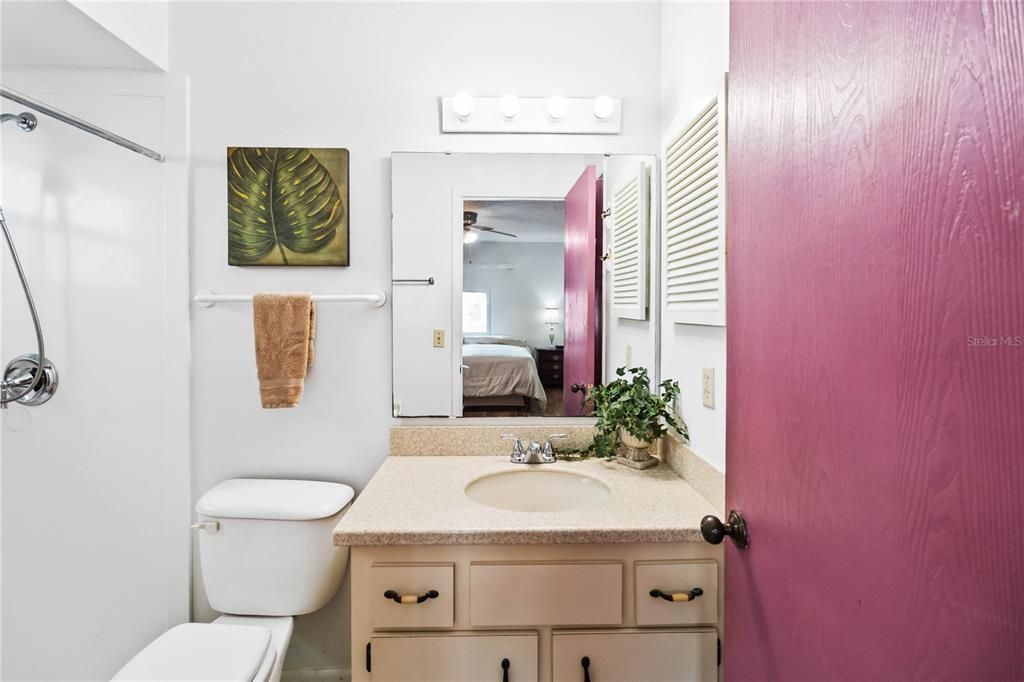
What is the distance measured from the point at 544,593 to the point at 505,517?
18cm

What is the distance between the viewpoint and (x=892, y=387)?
52 cm

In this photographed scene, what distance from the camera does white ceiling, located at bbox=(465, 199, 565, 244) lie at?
164 centimetres

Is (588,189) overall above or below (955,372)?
above

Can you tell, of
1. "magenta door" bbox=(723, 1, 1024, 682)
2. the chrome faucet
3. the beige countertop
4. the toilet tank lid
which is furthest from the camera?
the chrome faucet

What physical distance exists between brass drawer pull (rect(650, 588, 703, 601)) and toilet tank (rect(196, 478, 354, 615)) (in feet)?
2.97

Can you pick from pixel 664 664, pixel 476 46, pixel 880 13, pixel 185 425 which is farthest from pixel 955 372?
pixel 185 425

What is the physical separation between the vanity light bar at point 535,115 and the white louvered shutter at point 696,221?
10.9 inches

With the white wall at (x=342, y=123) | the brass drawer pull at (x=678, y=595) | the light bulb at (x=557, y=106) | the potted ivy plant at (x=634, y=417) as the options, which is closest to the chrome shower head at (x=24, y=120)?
the white wall at (x=342, y=123)

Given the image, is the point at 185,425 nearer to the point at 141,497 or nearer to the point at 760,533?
the point at 141,497

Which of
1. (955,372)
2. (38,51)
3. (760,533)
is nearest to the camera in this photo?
(955,372)

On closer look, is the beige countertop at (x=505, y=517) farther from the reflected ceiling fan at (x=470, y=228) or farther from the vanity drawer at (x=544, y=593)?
the reflected ceiling fan at (x=470, y=228)

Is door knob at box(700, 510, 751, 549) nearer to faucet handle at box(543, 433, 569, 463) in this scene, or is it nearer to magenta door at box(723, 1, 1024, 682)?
magenta door at box(723, 1, 1024, 682)

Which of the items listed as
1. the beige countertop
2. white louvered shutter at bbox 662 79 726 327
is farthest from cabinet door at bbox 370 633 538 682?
white louvered shutter at bbox 662 79 726 327

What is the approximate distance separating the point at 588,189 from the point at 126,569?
1.93 metres
